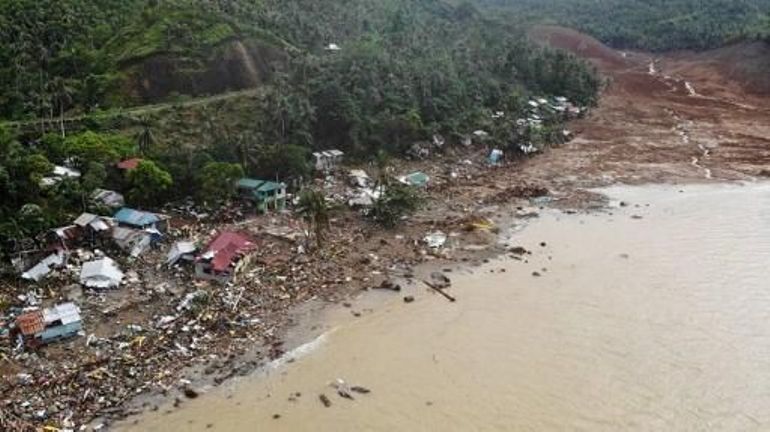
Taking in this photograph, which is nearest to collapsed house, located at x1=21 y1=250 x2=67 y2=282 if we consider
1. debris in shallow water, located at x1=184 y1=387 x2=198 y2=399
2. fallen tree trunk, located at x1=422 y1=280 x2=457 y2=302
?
debris in shallow water, located at x1=184 y1=387 x2=198 y2=399

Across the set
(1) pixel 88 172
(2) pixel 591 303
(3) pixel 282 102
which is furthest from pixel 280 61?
(2) pixel 591 303

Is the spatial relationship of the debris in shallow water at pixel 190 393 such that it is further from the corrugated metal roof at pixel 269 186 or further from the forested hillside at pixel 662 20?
the forested hillside at pixel 662 20

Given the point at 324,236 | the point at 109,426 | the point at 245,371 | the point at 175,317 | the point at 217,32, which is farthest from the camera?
the point at 217,32

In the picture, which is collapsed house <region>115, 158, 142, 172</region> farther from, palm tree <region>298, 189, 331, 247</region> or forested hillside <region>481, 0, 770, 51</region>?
forested hillside <region>481, 0, 770, 51</region>

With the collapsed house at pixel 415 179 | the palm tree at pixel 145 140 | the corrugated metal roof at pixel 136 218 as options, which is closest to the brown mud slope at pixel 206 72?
the palm tree at pixel 145 140

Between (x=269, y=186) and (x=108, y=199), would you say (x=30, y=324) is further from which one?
(x=269, y=186)

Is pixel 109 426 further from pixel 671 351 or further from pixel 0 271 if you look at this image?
pixel 671 351
